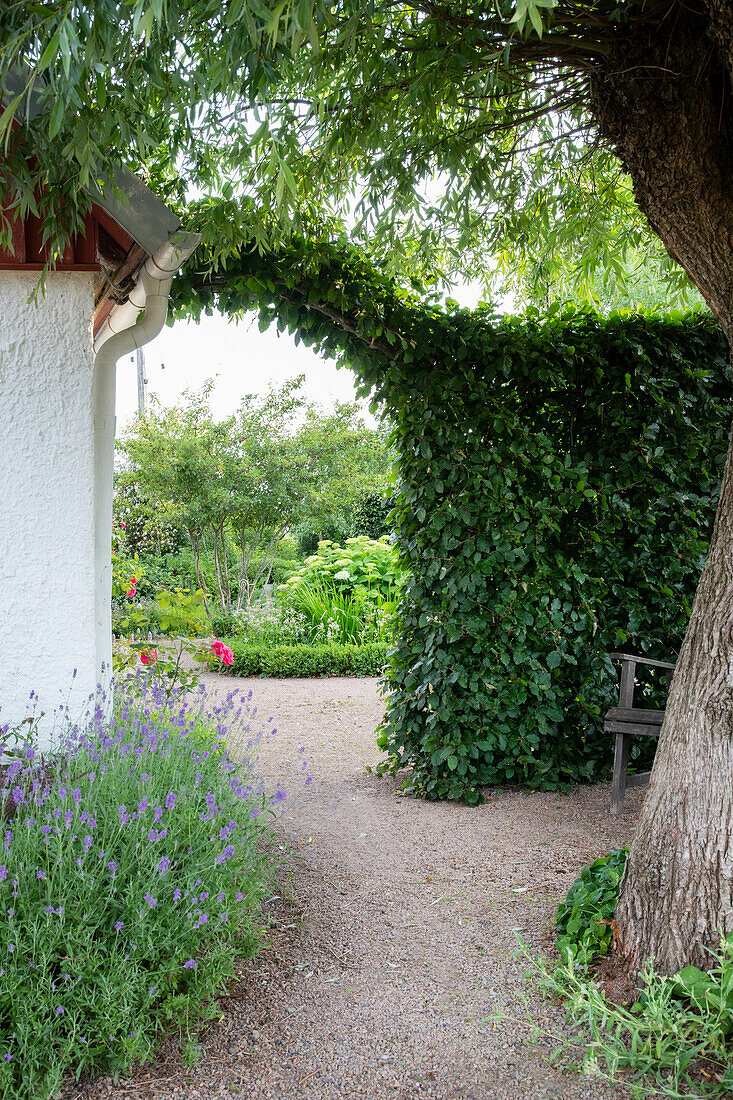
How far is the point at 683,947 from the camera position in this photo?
2.32 meters

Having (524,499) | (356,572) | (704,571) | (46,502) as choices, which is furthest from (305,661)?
(704,571)

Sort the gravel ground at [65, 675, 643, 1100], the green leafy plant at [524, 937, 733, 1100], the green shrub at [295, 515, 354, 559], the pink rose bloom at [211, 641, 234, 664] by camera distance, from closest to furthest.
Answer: the green leafy plant at [524, 937, 733, 1100] → the gravel ground at [65, 675, 643, 1100] → the pink rose bloom at [211, 641, 234, 664] → the green shrub at [295, 515, 354, 559]

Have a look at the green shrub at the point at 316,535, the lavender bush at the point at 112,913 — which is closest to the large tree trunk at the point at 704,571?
the lavender bush at the point at 112,913

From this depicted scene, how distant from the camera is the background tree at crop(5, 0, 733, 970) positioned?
2285mm

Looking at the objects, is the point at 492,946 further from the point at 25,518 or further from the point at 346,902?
the point at 25,518

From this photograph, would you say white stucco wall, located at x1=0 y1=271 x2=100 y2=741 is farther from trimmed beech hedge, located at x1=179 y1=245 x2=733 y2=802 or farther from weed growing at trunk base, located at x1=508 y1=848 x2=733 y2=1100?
weed growing at trunk base, located at x1=508 y1=848 x2=733 y2=1100

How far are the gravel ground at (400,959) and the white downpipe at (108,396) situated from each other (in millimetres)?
1431

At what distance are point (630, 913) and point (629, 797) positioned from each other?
2.12 m

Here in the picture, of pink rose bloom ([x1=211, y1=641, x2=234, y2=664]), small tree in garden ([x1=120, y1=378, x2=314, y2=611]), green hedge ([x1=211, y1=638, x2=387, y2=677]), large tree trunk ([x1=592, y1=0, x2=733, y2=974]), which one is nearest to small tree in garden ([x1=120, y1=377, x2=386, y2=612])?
small tree in garden ([x1=120, y1=378, x2=314, y2=611])

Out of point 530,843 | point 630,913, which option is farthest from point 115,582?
point 630,913

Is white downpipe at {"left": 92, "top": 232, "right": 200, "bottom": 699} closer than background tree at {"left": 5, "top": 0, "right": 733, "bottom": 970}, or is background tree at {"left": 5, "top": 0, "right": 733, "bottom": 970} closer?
background tree at {"left": 5, "top": 0, "right": 733, "bottom": 970}

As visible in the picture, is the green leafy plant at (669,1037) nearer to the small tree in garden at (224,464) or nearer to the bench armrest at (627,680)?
the bench armrest at (627,680)

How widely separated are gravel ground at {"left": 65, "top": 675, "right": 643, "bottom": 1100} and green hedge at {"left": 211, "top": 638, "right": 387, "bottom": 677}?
4028mm

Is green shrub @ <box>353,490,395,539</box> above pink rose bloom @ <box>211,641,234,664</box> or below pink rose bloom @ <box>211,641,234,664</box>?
above
